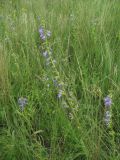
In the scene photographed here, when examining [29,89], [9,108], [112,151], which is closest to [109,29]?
[29,89]

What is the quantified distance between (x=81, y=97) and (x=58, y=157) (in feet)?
1.63

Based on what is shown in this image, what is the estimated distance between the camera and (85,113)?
2.17 m

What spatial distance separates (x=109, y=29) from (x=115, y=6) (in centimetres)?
59

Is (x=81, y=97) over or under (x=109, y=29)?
under

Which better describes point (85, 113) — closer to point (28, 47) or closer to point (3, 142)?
point (3, 142)

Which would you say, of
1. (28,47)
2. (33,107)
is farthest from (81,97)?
(28,47)

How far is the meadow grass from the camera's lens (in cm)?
194

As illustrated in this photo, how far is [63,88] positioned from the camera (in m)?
→ 1.84

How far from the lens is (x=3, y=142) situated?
2057mm

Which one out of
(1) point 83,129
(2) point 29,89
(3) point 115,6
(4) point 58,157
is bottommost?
(4) point 58,157

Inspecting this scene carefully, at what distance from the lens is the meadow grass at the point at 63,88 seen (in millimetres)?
1937

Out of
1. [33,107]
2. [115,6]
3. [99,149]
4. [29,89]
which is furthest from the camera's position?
[115,6]

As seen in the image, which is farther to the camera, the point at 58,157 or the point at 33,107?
the point at 33,107

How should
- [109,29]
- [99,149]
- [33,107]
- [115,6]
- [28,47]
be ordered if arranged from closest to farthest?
[99,149] → [33,107] → [28,47] → [109,29] → [115,6]
